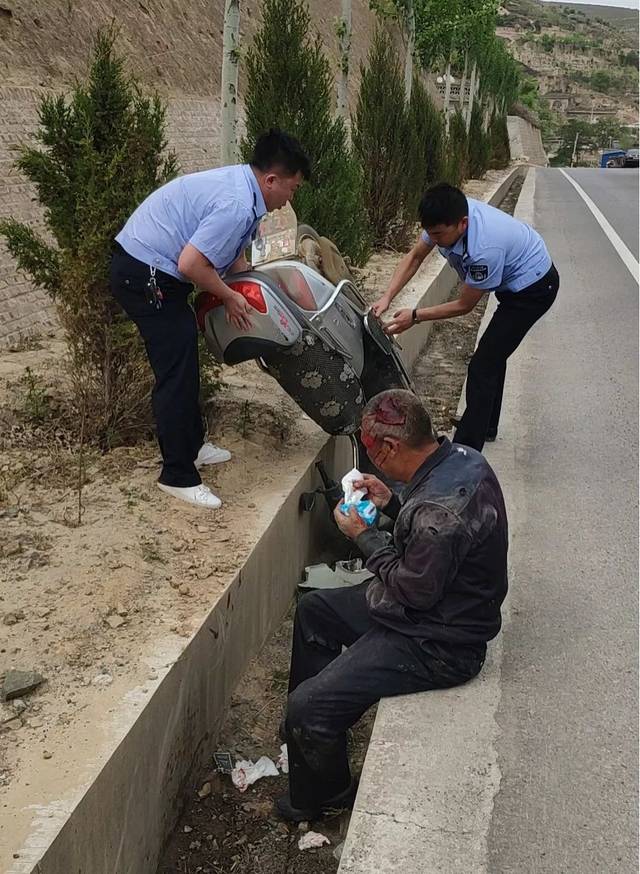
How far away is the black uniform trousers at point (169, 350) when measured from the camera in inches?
160

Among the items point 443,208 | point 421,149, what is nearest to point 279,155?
point 443,208

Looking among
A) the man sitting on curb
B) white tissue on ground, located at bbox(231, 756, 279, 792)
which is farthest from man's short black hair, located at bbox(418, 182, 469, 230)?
white tissue on ground, located at bbox(231, 756, 279, 792)

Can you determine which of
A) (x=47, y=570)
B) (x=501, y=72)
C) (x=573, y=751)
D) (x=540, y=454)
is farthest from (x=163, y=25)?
(x=501, y=72)

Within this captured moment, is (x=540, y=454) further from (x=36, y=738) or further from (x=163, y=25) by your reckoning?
(x=163, y=25)

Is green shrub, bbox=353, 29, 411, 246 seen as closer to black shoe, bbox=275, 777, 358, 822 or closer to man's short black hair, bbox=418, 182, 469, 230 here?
man's short black hair, bbox=418, 182, 469, 230

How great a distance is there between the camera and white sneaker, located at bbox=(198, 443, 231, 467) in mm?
4723

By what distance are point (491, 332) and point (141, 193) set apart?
2140 mm

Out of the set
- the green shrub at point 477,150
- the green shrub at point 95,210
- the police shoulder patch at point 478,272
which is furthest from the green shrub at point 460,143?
the green shrub at point 95,210

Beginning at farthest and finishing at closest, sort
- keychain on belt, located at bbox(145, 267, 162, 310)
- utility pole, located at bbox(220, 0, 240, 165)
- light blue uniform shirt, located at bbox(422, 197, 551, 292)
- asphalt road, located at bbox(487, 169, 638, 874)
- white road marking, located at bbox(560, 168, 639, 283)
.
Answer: white road marking, located at bbox(560, 168, 639, 283) < utility pole, located at bbox(220, 0, 240, 165) < light blue uniform shirt, located at bbox(422, 197, 551, 292) < keychain on belt, located at bbox(145, 267, 162, 310) < asphalt road, located at bbox(487, 169, 638, 874)

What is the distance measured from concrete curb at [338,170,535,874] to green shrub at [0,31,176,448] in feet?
8.08

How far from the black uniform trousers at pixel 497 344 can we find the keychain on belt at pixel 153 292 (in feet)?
7.01

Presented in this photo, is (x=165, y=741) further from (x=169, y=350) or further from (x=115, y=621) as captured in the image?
(x=169, y=350)

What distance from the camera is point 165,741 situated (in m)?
3.07

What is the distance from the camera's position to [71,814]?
93.6 inches
